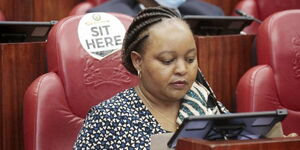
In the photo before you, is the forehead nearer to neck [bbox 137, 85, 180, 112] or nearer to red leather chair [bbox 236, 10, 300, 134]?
neck [bbox 137, 85, 180, 112]

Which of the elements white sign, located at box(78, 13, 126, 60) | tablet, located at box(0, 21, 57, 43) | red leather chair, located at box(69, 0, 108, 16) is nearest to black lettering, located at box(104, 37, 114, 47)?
white sign, located at box(78, 13, 126, 60)

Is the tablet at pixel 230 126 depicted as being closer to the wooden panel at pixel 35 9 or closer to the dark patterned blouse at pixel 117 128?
the dark patterned blouse at pixel 117 128

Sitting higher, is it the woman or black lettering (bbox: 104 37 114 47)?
black lettering (bbox: 104 37 114 47)

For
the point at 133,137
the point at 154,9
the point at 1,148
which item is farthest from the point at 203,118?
the point at 1,148

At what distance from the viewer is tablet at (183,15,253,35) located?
47.9 inches

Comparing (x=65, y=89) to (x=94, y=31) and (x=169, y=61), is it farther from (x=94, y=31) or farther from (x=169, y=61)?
(x=169, y=61)

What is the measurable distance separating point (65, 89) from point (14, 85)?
0.34 ft

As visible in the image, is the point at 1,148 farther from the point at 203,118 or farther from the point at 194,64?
the point at 203,118

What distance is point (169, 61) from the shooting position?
84cm

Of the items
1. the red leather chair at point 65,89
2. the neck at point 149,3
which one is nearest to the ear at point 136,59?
the red leather chair at point 65,89

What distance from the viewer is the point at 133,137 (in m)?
0.82

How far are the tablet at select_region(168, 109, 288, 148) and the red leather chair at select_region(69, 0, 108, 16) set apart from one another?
97cm

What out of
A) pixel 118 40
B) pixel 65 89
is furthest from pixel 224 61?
pixel 65 89

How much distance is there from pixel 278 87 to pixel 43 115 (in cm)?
42
